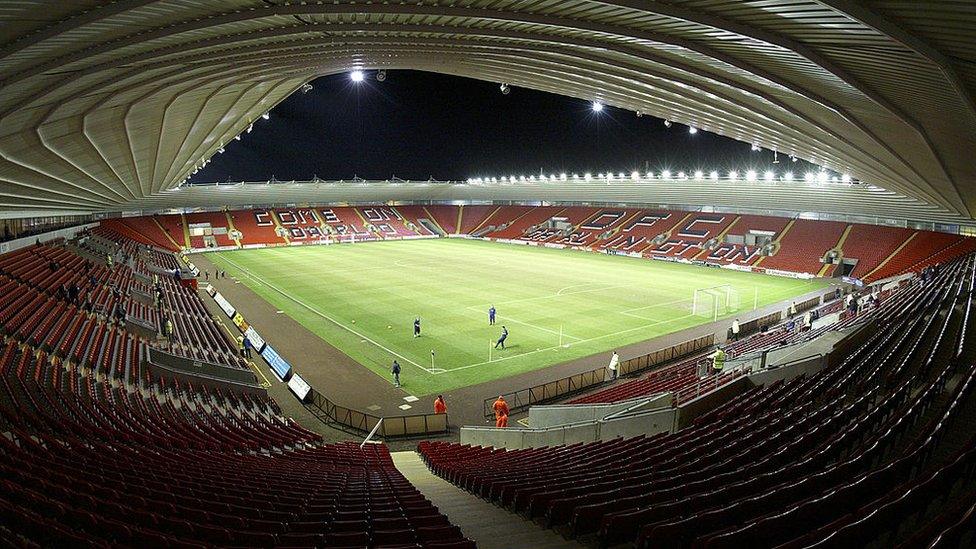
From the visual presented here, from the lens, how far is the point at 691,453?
8008 millimetres

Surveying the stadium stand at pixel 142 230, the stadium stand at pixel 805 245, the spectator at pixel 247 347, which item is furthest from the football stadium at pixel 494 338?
the stadium stand at pixel 142 230

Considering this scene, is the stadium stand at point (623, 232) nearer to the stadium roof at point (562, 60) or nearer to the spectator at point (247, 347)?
the stadium roof at point (562, 60)

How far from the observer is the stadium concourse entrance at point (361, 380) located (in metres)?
17.7

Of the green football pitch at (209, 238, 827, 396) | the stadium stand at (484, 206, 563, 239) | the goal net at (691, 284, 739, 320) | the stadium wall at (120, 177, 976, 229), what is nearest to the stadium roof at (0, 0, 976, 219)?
the green football pitch at (209, 238, 827, 396)

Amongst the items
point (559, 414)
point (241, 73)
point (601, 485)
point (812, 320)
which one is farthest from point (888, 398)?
point (812, 320)

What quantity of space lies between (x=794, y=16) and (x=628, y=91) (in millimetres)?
10067

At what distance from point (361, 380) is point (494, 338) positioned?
310 inches

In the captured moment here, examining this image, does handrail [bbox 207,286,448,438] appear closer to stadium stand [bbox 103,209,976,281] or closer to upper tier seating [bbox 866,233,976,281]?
upper tier seating [bbox 866,233,976,281]

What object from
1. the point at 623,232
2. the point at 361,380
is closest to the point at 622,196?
the point at 623,232

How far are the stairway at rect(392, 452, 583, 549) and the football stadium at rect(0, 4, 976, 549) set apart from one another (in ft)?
0.22

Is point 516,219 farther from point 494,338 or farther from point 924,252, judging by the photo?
point 494,338

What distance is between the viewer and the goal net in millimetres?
31453

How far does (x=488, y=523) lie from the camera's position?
7.09 metres

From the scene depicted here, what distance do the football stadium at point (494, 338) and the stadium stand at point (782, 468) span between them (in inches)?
2.1
